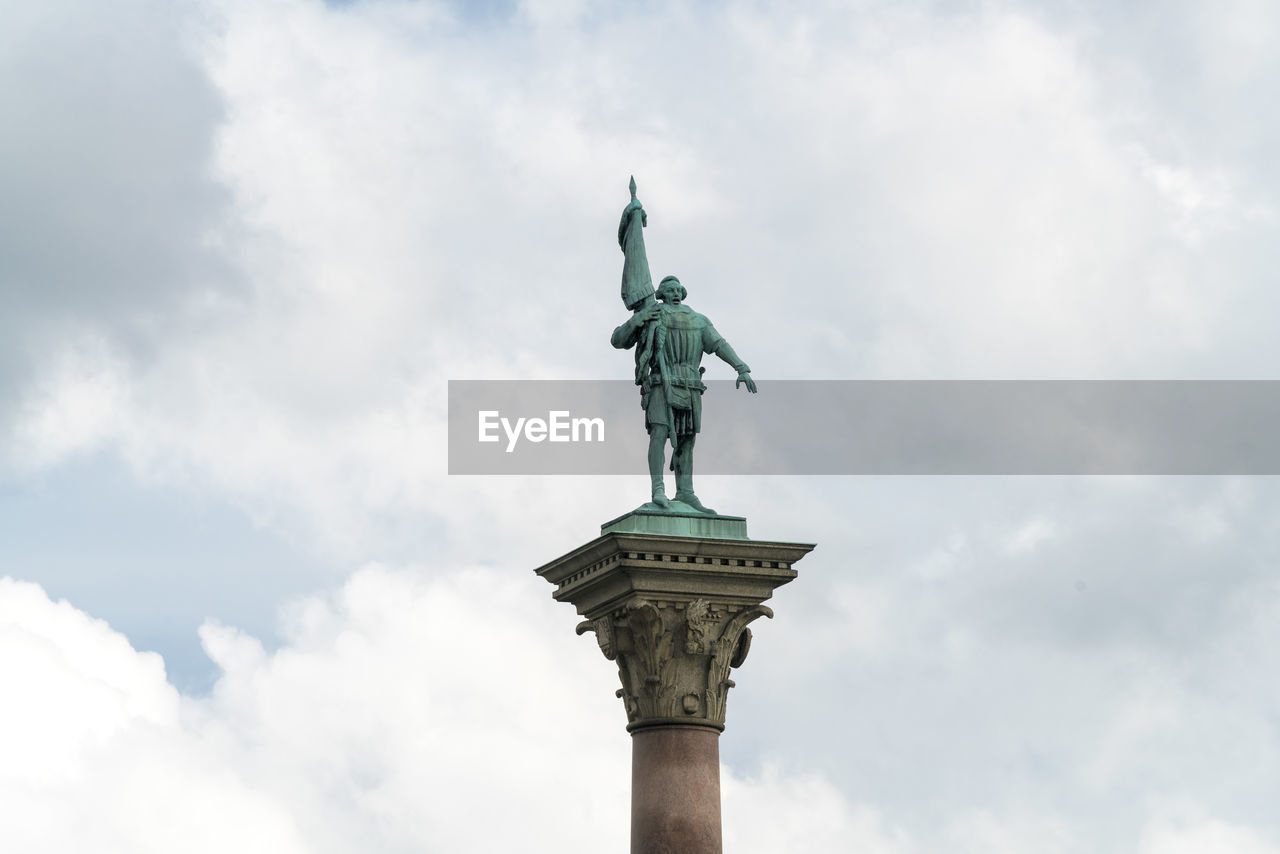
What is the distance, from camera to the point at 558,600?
139ft

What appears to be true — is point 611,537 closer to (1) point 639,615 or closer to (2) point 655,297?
(1) point 639,615

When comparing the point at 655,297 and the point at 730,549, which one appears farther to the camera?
the point at 655,297

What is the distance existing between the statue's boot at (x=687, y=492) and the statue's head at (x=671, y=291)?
3.26 m

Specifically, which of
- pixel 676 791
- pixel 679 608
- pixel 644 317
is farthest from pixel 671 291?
pixel 676 791

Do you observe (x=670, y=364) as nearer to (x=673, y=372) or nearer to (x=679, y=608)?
(x=673, y=372)

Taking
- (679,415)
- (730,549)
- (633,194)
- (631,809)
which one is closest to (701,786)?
(631,809)

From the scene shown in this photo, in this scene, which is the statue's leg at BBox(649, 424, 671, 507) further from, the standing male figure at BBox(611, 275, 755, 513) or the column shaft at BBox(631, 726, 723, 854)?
the column shaft at BBox(631, 726, 723, 854)

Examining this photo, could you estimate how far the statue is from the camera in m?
42.6

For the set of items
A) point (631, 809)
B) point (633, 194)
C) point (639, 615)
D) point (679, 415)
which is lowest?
point (631, 809)

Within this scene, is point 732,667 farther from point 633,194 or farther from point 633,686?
point 633,194

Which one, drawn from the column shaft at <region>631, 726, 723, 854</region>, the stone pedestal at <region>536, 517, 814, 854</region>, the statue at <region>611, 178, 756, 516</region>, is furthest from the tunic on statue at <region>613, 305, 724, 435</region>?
the column shaft at <region>631, 726, 723, 854</region>

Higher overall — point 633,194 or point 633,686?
point 633,194

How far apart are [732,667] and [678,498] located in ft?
10.3

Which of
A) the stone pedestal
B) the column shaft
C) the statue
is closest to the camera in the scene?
the column shaft
